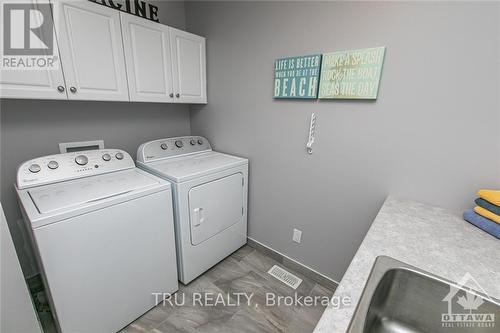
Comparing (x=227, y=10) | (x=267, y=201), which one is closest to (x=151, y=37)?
(x=227, y=10)

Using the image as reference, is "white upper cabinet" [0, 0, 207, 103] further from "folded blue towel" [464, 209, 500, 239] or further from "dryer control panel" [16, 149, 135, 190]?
"folded blue towel" [464, 209, 500, 239]

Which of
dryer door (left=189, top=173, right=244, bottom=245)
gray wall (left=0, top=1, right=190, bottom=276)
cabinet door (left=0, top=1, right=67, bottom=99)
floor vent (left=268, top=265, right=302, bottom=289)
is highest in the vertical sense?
cabinet door (left=0, top=1, right=67, bottom=99)

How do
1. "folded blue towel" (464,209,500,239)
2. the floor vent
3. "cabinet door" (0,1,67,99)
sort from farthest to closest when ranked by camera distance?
the floor vent < "cabinet door" (0,1,67,99) < "folded blue towel" (464,209,500,239)

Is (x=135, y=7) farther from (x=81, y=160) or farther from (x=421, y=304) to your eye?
(x=421, y=304)

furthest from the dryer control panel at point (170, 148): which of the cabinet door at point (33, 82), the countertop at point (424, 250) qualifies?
the countertop at point (424, 250)

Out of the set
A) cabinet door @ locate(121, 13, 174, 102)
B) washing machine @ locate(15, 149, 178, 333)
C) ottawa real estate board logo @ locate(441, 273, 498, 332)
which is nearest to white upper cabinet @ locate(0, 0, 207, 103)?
cabinet door @ locate(121, 13, 174, 102)

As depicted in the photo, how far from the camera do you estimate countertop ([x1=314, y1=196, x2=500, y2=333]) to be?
69 cm

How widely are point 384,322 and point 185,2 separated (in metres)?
3.00

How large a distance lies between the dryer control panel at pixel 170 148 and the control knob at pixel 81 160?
400 millimetres

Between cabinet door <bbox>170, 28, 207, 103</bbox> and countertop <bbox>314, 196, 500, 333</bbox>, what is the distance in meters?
1.91

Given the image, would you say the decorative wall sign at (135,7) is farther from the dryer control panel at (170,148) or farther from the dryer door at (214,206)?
the dryer door at (214,206)

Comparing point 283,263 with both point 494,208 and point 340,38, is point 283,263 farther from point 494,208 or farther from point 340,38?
point 340,38

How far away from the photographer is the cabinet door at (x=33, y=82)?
1.25m

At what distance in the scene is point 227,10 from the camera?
6.49 ft
